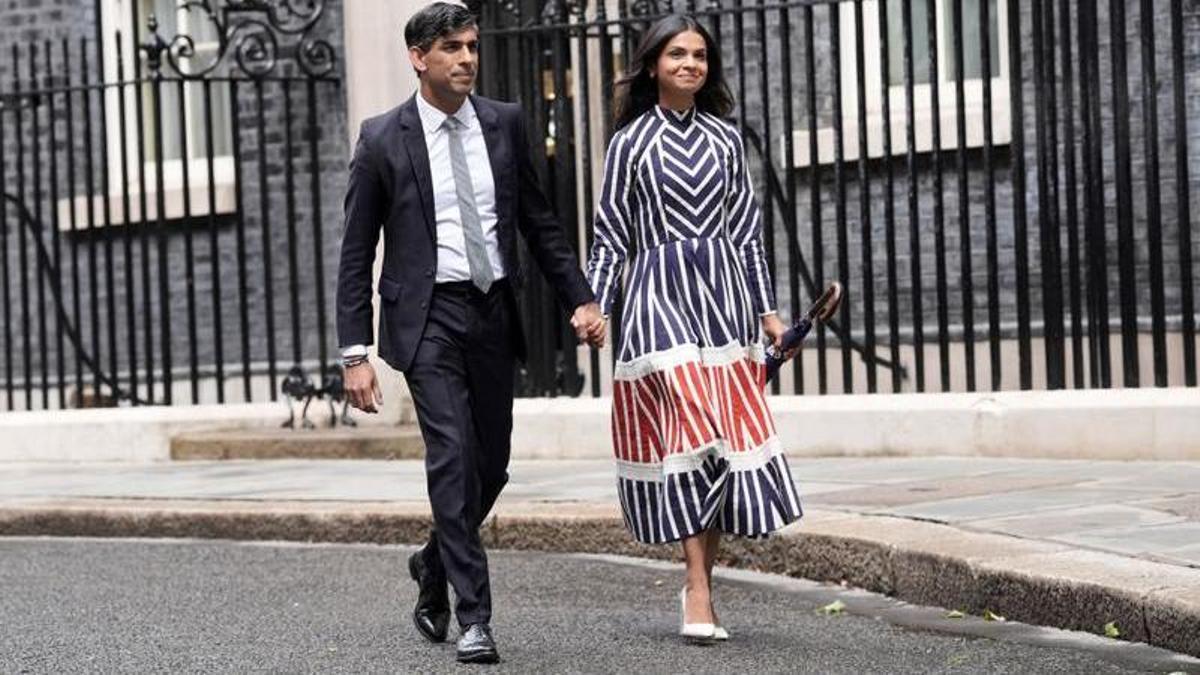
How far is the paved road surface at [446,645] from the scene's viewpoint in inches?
269

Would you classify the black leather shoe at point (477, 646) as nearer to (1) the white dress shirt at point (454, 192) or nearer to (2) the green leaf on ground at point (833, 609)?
(1) the white dress shirt at point (454, 192)

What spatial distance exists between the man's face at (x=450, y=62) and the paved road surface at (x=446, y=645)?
4.91ft

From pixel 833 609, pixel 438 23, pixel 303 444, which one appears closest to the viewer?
pixel 438 23

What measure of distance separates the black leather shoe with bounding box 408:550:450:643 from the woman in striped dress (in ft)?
1.79

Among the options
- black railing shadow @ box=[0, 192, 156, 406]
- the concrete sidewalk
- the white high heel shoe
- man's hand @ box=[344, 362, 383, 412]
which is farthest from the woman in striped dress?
black railing shadow @ box=[0, 192, 156, 406]

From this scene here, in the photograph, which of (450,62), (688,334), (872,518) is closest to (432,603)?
(688,334)

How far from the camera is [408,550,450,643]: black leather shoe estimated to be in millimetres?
7301

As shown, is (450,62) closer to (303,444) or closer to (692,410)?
(692,410)

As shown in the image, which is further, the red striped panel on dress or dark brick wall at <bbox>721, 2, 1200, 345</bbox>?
dark brick wall at <bbox>721, 2, 1200, 345</bbox>

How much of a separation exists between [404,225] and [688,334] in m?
0.81

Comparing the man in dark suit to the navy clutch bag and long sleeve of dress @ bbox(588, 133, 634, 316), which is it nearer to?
long sleeve of dress @ bbox(588, 133, 634, 316)

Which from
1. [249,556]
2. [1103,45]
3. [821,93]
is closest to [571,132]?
[821,93]

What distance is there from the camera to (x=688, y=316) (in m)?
7.23

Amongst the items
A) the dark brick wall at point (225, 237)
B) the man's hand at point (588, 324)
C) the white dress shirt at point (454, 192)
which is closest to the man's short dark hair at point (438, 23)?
the white dress shirt at point (454, 192)
